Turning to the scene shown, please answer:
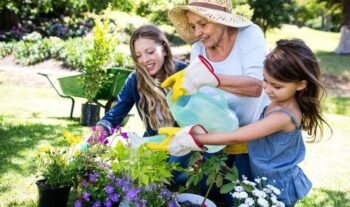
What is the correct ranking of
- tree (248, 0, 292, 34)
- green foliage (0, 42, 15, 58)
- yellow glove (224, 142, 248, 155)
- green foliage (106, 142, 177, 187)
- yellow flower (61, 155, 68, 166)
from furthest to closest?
1. tree (248, 0, 292, 34)
2. green foliage (0, 42, 15, 58)
3. yellow glove (224, 142, 248, 155)
4. yellow flower (61, 155, 68, 166)
5. green foliage (106, 142, 177, 187)

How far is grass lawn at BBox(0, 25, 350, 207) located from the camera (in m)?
3.03

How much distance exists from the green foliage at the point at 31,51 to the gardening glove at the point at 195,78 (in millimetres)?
8604

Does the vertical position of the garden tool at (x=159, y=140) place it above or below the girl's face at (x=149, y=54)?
below

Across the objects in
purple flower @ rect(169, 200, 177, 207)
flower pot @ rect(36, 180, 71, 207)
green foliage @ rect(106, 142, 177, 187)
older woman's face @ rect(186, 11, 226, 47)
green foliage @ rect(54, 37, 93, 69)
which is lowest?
green foliage @ rect(54, 37, 93, 69)

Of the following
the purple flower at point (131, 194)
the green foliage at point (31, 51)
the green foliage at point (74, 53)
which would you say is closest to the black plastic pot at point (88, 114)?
the purple flower at point (131, 194)

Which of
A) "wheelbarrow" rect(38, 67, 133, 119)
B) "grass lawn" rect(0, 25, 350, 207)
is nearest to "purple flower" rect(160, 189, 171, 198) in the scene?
"grass lawn" rect(0, 25, 350, 207)

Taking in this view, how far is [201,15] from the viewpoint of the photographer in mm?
2021

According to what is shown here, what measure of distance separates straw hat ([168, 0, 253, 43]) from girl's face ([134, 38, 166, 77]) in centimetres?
20

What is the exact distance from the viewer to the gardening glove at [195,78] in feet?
5.75

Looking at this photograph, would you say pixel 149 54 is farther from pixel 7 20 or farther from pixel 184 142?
pixel 7 20

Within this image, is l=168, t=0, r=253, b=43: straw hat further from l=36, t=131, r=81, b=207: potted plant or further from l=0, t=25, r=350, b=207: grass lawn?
l=0, t=25, r=350, b=207: grass lawn

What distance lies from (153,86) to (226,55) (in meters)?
0.53

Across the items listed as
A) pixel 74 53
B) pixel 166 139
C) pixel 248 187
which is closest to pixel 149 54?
pixel 166 139

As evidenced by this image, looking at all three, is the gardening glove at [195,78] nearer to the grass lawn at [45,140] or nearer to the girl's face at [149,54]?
the girl's face at [149,54]
